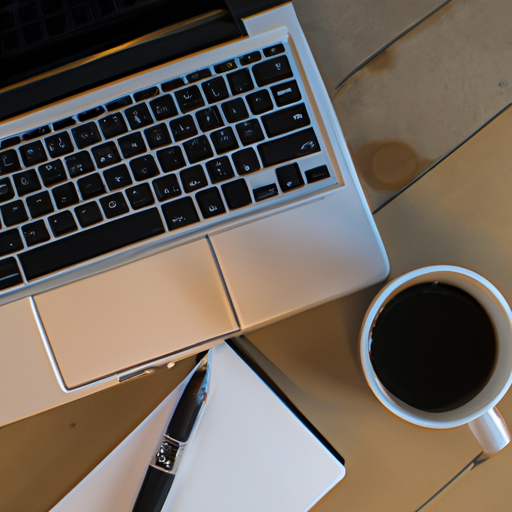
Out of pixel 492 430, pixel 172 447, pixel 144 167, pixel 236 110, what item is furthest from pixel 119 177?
pixel 492 430

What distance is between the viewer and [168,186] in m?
0.42

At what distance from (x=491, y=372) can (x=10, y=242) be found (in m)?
0.46

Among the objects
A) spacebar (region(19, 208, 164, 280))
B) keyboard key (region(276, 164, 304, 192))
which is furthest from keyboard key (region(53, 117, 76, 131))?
keyboard key (region(276, 164, 304, 192))

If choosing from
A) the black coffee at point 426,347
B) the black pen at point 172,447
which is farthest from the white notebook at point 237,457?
the black coffee at point 426,347

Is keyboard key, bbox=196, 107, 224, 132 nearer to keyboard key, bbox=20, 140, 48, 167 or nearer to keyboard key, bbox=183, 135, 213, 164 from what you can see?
keyboard key, bbox=183, 135, 213, 164

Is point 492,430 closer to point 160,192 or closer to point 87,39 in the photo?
point 160,192

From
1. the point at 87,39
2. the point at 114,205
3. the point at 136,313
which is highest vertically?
the point at 87,39

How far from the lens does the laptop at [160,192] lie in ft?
1.36

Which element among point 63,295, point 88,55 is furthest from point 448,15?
point 63,295

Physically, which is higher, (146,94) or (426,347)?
(146,94)

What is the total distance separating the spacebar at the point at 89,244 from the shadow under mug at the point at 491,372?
0.22 metres

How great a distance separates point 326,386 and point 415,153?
27 centimetres

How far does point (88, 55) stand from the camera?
16.9 inches

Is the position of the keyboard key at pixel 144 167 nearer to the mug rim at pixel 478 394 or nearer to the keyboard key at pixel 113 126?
the keyboard key at pixel 113 126
